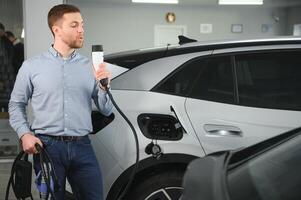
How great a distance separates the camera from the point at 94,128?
114 inches

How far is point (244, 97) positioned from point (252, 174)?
1.26m

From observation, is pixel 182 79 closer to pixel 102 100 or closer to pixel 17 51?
pixel 102 100

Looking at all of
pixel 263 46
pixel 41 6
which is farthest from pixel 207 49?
pixel 41 6

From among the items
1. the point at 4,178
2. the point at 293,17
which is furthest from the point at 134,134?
the point at 293,17

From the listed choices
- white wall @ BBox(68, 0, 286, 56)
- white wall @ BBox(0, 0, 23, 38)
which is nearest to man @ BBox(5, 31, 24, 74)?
white wall @ BBox(0, 0, 23, 38)

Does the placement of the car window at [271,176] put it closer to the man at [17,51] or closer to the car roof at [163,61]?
the car roof at [163,61]

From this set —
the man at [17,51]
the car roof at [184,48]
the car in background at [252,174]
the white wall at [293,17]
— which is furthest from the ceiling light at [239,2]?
the car in background at [252,174]

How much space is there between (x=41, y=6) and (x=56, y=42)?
8.59 feet

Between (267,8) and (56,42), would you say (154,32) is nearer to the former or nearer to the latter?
(267,8)

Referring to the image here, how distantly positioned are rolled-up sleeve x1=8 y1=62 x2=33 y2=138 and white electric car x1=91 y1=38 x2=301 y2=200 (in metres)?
0.54

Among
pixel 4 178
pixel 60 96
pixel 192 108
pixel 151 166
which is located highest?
pixel 60 96

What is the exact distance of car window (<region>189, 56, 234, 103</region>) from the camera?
2.84m

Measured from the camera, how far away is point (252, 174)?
63.6 inches

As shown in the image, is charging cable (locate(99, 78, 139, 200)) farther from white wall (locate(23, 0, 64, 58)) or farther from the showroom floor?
white wall (locate(23, 0, 64, 58))
